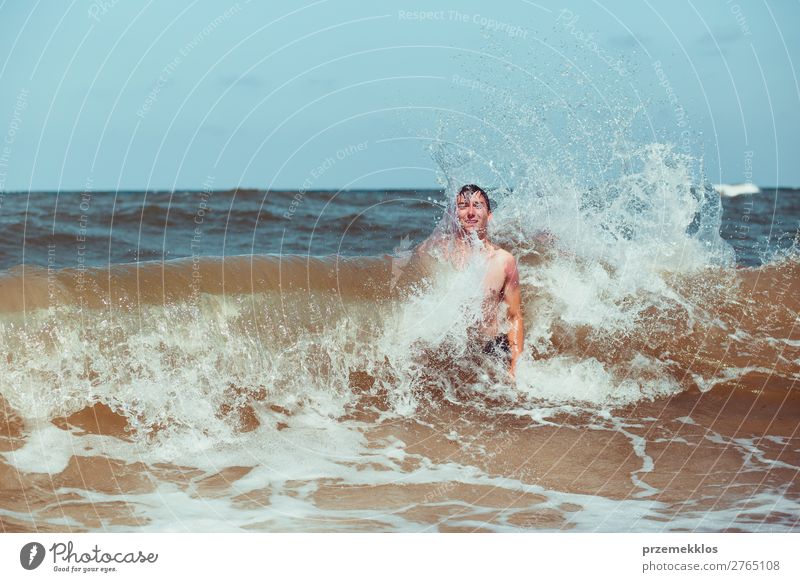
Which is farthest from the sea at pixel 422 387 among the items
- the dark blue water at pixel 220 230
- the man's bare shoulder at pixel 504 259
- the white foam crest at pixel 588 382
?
the dark blue water at pixel 220 230

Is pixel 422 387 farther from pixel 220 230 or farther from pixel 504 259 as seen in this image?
pixel 220 230

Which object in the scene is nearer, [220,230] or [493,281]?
[493,281]

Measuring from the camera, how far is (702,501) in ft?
14.1

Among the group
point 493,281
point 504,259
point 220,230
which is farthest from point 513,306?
point 220,230

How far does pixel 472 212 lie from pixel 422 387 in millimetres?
1401

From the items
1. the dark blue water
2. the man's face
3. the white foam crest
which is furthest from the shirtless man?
the dark blue water

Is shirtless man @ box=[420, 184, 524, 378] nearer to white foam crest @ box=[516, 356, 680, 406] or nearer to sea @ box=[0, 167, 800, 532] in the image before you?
sea @ box=[0, 167, 800, 532]

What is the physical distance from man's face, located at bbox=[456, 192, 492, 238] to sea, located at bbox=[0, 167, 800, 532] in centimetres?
22

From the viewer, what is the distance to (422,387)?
595cm

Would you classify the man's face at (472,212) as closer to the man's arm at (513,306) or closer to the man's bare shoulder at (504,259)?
the man's bare shoulder at (504,259)

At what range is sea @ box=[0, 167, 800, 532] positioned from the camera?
166 inches

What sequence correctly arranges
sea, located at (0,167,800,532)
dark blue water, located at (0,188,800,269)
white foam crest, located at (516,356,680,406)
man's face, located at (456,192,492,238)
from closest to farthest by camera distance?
sea, located at (0,167,800,532)
white foam crest, located at (516,356,680,406)
man's face, located at (456,192,492,238)
dark blue water, located at (0,188,800,269)

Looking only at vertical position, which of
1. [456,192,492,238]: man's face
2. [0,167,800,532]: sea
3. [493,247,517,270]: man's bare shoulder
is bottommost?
[0,167,800,532]: sea
